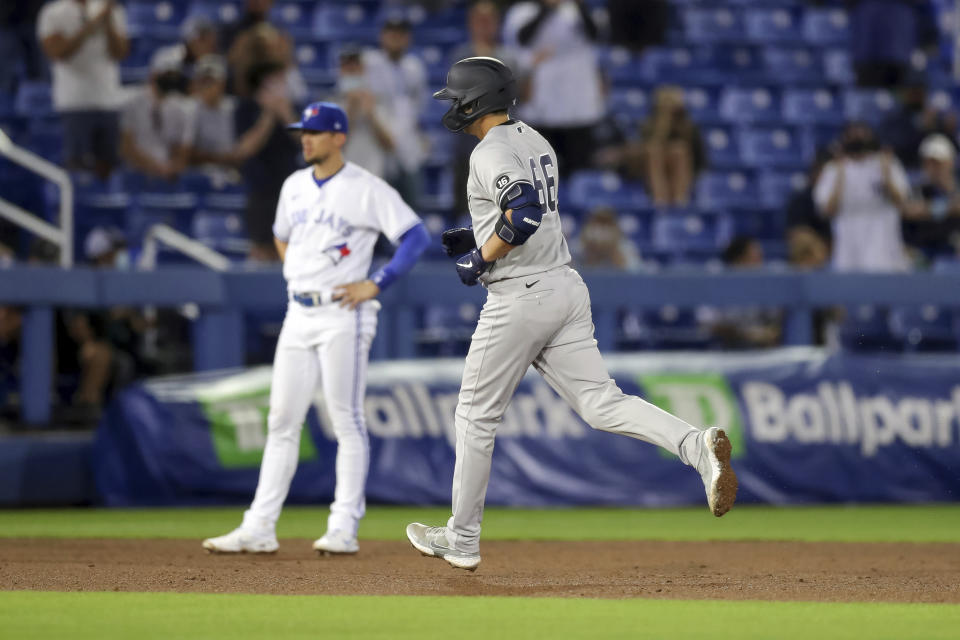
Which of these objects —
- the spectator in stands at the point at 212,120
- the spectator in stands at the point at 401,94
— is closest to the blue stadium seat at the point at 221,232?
the spectator in stands at the point at 212,120

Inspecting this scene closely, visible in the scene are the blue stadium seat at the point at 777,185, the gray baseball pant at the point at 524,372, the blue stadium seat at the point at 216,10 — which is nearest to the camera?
the gray baseball pant at the point at 524,372

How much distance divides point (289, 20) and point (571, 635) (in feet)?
43.6

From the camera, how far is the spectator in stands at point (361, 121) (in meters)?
12.4

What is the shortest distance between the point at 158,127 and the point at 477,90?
7230 millimetres

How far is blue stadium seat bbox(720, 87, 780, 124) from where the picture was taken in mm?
17334

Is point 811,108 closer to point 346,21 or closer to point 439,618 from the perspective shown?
point 346,21

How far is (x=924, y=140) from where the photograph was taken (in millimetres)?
15852

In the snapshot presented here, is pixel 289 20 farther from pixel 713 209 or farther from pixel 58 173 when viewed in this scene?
pixel 58 173

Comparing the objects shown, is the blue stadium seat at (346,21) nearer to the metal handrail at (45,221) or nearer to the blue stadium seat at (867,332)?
the metal handrail at (45,221)

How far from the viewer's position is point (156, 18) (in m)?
15.9

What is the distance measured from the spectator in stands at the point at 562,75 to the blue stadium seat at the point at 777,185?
2.75m

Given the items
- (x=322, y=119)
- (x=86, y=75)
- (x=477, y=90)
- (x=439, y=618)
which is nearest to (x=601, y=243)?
(x=86, y=75)

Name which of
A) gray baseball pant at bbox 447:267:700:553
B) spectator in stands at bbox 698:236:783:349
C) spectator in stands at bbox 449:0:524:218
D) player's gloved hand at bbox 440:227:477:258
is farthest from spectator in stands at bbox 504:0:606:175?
gray baseball pant at bbox 447:267:700:553

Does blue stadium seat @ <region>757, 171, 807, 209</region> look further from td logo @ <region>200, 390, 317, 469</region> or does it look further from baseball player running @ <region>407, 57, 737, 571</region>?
baseball player running @ <region>407, 57, 737, 571</region>
